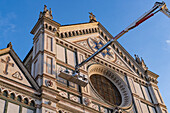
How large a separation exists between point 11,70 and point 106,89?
755 cm

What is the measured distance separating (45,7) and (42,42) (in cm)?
360

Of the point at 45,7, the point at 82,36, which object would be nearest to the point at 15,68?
the point at 45,7

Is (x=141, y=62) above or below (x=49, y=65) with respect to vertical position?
above

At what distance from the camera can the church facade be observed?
14.0 m

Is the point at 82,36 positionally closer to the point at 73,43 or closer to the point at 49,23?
the point at 73,43

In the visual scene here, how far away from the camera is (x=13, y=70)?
14695mm

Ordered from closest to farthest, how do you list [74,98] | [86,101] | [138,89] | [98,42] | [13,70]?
1. [13,70]
2. [74,98]
3. [86,101]
4. [138,89]
5. [98,42]

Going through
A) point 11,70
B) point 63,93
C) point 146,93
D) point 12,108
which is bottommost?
point 12,108

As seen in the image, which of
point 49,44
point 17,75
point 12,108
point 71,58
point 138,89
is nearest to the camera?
point 12,108

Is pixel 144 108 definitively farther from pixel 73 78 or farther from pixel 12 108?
pixel 12 108

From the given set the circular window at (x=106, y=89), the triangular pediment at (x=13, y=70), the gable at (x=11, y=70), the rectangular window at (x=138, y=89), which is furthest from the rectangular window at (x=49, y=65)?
the rectangular window at (x=138, y=89)

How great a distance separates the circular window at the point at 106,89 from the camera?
62.2 feet

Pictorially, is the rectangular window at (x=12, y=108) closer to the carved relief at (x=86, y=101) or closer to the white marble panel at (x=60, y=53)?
the carved relief at (x=86, y=101)

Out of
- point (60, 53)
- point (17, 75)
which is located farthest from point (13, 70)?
point (60, 53)
